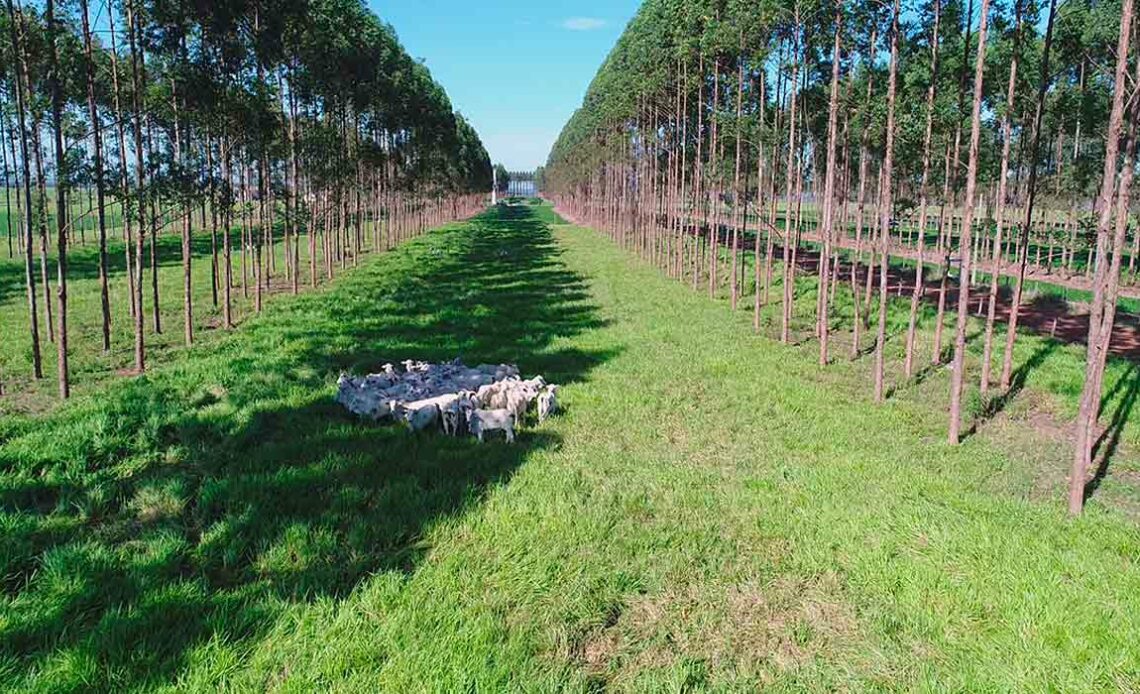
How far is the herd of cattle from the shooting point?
9.52 m

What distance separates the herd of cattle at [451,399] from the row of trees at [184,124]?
18.4 feet

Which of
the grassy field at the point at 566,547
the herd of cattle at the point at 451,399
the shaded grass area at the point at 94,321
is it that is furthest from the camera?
the shaded grass area at the point at 94,321

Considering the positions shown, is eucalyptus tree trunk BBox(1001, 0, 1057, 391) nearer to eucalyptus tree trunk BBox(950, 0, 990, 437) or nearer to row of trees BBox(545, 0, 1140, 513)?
row of trees BBox(545, 0, 1140, 513)

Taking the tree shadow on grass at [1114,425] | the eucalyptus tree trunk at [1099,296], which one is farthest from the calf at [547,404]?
the tree shadow on grass at [1114,425]

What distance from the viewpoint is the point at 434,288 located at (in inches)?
976

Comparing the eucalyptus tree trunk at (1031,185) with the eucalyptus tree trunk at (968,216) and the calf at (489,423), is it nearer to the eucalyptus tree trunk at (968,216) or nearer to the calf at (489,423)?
the eucalyptus tree trunk at (968,216)

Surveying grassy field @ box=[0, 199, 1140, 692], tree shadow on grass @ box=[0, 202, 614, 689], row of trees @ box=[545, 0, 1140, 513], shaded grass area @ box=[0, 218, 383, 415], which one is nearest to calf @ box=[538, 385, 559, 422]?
grassy field @ box=[0, 199, 1140, 692]

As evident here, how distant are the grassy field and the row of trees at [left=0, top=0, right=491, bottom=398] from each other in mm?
4827

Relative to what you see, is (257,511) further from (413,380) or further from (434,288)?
(434,288)

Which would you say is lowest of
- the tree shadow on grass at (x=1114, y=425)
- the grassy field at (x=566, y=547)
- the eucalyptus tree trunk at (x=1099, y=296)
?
the grassy field at (x=566, y=547)

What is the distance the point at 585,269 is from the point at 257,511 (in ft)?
85.9

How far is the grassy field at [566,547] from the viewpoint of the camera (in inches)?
186

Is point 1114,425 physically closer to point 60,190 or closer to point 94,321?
point 60,190

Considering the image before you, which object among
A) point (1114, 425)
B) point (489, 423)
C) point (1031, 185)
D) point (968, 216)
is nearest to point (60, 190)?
point (489, 423)
